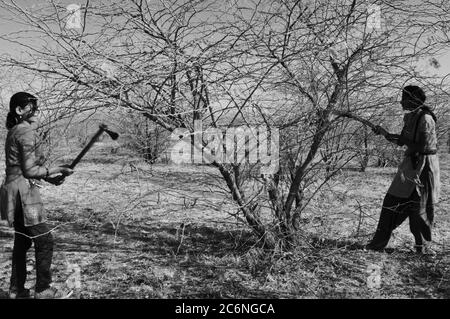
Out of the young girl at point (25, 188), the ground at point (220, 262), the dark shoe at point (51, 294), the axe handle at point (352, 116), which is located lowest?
the dark shoe at point (51, 294)

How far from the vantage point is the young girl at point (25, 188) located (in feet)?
8.95

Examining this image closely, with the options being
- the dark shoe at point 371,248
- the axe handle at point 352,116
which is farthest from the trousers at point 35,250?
the dark shoe at point 371,248

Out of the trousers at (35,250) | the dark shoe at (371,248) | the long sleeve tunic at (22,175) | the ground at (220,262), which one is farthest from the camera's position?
the dark shoe at (371,248)

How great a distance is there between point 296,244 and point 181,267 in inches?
38.2

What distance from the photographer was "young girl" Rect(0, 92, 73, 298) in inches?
107

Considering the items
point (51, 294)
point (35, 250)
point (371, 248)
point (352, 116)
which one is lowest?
point (51, 294)

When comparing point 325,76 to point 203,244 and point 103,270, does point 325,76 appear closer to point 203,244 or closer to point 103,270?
point 203,244

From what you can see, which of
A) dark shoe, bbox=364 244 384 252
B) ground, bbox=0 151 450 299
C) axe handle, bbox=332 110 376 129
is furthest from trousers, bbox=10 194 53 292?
dark shoe, bbox=364 244 384 252

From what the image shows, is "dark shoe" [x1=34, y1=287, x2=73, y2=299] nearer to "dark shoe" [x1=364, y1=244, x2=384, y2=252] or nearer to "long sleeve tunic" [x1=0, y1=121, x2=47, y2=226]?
"long sleeve tunic" [x1=0, y1=121, x2=47, y2=226]

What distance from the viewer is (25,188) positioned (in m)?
2.79

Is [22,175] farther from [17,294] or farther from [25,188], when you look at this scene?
[17,294]

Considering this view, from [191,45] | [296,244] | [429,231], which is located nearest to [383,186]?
[429,231]

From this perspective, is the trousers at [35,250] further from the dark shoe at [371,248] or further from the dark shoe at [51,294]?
the dark shoe at [371,248]

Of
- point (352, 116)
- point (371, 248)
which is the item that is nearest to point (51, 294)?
point (352, 116)
